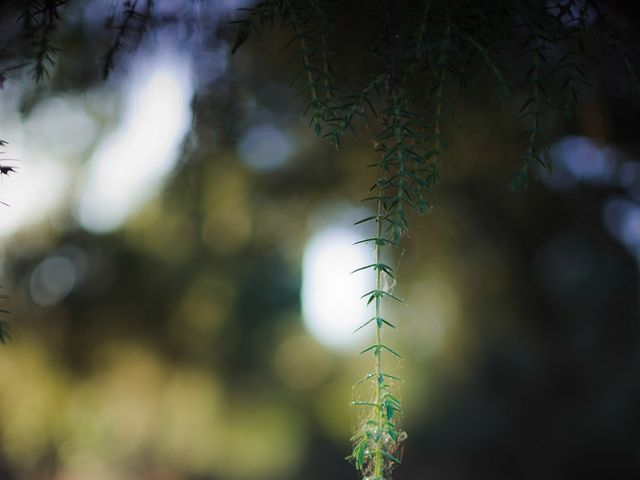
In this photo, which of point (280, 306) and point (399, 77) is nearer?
point (399, 77)

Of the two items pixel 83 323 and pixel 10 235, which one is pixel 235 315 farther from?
pixel 10 235

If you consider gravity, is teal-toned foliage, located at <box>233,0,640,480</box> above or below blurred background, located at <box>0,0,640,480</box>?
below

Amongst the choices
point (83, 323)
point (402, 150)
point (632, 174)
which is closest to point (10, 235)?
point (83, 323)

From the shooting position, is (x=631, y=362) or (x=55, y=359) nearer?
(x=55, y=359)

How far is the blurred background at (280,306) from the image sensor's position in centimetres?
120

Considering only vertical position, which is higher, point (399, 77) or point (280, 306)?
point (280, 306)

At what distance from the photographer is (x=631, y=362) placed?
1663mm

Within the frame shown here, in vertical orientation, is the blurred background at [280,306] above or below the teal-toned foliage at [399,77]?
above

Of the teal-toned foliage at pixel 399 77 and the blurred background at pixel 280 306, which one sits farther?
the blurred background at pixel 280 306

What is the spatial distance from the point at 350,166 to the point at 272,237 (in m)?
0.44

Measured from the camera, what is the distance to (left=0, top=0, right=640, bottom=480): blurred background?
3.92ft

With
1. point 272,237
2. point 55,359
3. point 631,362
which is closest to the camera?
point 55,359

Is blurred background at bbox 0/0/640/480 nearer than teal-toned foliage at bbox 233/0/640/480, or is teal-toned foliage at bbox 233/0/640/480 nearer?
teal-toned foliage at bbox 233/0/640/480

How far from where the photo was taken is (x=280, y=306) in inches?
68.5
